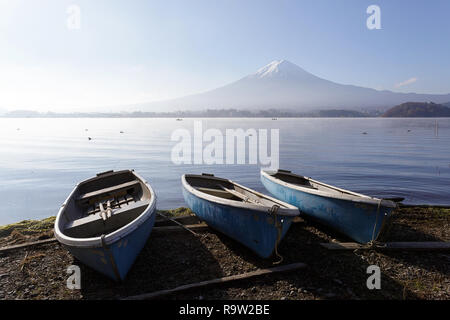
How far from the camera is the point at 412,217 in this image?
37.0 feet

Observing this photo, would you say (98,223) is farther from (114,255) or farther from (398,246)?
(398,246)

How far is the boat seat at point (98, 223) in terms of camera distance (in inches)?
305

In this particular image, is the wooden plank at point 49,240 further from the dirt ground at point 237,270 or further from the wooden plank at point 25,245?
the dirt ground at point 237,270

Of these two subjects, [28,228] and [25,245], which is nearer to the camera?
[25,245]

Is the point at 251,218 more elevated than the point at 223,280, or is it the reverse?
the point at 251,218

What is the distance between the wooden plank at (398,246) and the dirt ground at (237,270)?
13 centimetres

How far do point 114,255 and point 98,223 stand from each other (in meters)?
2.41

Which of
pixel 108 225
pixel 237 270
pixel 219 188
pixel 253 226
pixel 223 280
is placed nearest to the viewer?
pixel 223 280

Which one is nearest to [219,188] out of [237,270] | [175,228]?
[175,228]

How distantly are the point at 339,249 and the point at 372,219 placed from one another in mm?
1302

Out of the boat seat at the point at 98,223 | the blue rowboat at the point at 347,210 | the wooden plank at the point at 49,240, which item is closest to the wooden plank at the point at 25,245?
the wooden plank at the point at 49,240

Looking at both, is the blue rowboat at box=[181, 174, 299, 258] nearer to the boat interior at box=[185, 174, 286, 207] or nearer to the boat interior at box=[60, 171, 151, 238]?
the boat interior at box=[185, 174, 286, 207]

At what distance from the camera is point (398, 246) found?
8.00 metres
